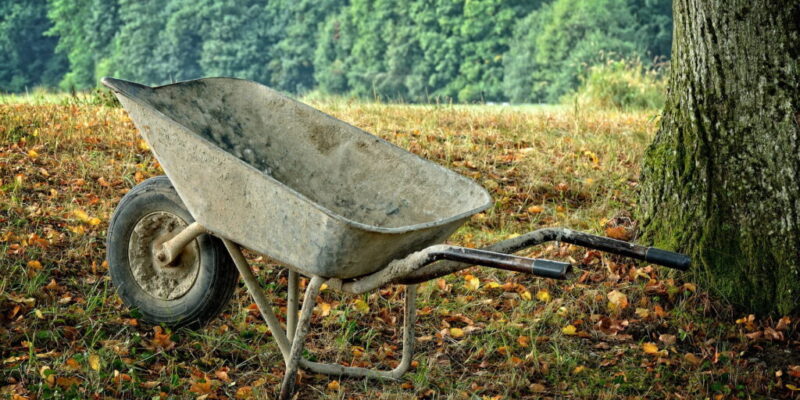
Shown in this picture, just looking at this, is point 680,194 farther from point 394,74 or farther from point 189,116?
point 394,74

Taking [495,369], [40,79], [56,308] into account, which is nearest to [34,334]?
[56,308]

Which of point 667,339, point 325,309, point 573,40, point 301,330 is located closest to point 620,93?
point 667,339

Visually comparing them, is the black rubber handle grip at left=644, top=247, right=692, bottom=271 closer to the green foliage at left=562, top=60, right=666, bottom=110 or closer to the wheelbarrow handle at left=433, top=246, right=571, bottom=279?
the wheelbarrow handle at left=433, top=246, right=571, bottom=279

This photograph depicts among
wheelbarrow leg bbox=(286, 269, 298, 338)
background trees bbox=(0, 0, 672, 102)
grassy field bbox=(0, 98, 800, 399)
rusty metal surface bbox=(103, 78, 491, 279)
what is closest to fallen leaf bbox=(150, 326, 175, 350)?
grassy field bbox=(0, 98, 800, 399)

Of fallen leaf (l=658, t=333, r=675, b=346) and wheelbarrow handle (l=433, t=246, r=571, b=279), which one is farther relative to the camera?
fallen leaf (l=658, t=333, r=675, b=346)

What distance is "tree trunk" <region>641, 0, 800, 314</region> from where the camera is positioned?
412 centimetres

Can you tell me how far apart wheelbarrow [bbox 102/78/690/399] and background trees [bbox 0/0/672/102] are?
3091cm

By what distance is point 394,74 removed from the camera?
40.3 m

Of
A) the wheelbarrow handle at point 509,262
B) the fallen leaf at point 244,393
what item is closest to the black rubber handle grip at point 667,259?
the wheelbarrow handle at point 509,262

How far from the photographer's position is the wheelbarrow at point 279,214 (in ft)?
10.2

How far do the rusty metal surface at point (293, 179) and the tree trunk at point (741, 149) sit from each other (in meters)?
1.42

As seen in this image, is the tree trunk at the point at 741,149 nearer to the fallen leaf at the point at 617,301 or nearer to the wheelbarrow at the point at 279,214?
the fallen leaf at the point at 617,301

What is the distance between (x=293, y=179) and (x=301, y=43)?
40487 mm

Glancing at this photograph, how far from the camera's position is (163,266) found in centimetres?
390
